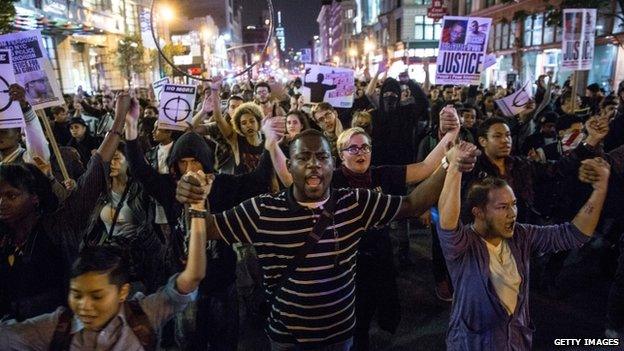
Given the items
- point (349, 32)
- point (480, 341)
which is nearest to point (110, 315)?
point (480, 341)

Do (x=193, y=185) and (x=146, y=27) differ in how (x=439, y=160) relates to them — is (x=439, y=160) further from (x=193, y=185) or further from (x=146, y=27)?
(x=146, y=27)

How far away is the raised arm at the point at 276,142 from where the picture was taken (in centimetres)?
347

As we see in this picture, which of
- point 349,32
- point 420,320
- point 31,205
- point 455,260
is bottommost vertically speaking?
point 420,320

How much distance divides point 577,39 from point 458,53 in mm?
3240

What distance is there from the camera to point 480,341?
2717mm

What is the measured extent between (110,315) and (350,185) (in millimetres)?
2033

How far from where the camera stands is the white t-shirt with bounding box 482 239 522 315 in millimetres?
2697

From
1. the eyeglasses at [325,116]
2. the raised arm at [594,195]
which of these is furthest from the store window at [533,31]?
the raised arm at [594,195]

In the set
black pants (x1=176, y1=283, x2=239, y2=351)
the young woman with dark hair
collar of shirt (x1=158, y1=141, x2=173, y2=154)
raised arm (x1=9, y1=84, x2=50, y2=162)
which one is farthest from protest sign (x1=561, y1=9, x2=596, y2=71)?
the young woman with dark hair

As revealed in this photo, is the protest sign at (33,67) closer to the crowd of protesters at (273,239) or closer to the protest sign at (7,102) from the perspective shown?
the protest sign at (7,102)

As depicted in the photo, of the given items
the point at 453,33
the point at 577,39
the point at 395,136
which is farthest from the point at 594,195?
the point at 577,39

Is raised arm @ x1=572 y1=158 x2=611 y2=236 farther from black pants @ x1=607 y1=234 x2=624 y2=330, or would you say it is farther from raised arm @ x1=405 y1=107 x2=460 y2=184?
black pants @ x1=607 y1=234 x2=624 y2=330

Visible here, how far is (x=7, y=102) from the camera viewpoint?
402 centimetres

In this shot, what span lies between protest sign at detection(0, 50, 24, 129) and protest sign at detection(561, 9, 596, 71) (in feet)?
26.6
